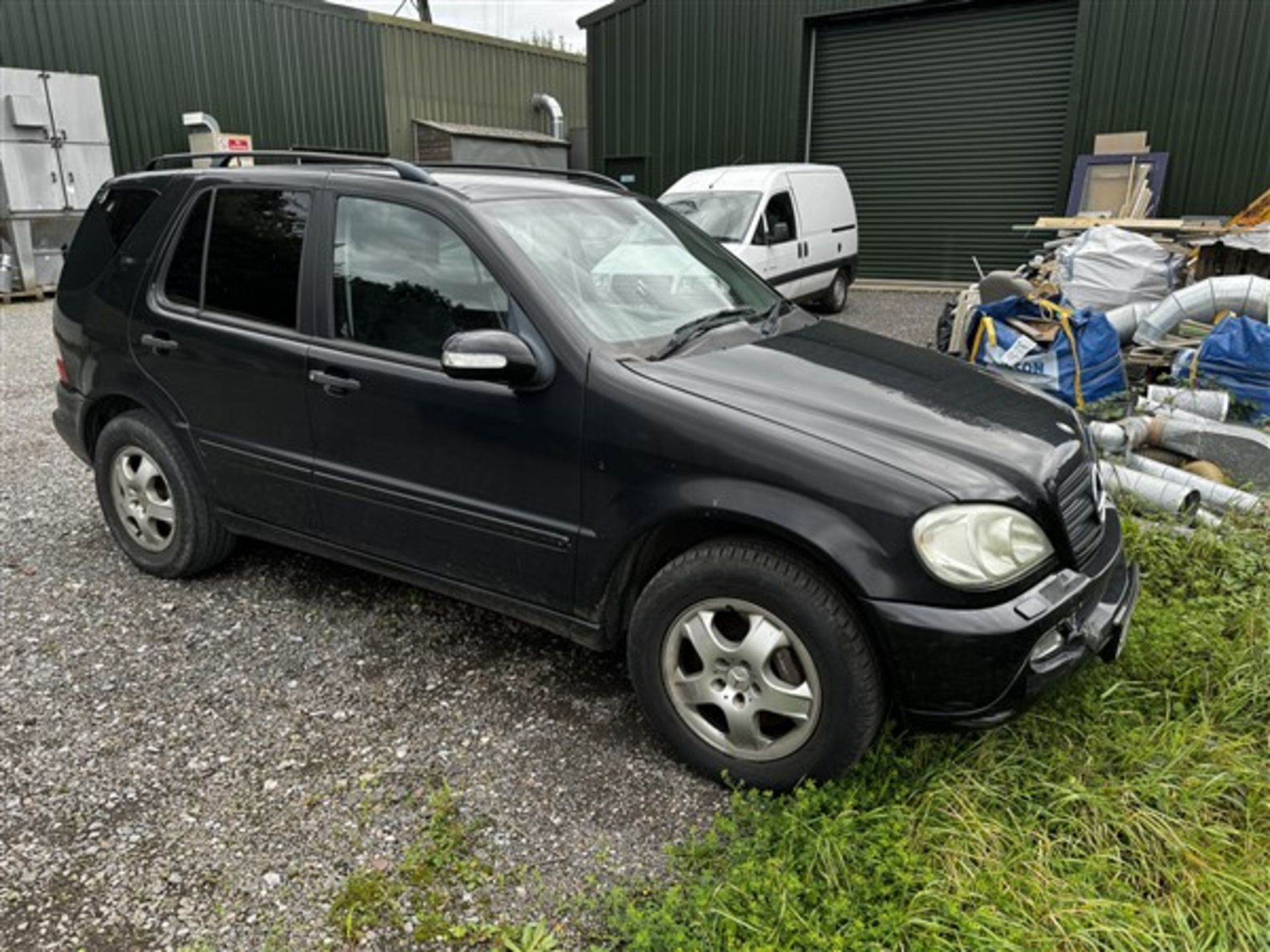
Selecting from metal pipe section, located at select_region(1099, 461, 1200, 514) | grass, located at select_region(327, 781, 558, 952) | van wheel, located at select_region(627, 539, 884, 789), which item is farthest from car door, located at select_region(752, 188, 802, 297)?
grass, located at select_region(327, 781, 558, 952)

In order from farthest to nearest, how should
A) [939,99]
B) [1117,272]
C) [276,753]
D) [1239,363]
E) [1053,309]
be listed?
[939,99]
[1117,272]
[1053,309]
[1239,363]
[276,753]

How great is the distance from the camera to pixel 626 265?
3.24 meters

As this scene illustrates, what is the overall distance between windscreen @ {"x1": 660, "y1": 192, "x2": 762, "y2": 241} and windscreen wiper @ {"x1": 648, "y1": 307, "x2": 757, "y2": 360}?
6.84 metres

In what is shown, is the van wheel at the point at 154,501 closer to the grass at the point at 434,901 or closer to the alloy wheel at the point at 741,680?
the grass at the point at 434,901

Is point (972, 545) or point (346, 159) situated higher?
point (346, 159)

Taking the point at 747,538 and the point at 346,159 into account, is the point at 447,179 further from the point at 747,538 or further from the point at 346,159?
the point at 747,538

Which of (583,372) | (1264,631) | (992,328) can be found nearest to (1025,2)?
(992,328)

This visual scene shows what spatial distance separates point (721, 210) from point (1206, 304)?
5.37 meters

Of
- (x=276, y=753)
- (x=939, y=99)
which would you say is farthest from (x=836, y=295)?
(x=276, y=753)

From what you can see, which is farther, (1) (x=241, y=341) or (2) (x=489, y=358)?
(1) (x=241, y=341)

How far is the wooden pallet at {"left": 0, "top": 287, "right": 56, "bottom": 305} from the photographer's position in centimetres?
1228

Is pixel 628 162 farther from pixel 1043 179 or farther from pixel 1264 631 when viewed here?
pixel 1264 631

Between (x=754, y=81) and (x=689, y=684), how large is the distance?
47.8 ft

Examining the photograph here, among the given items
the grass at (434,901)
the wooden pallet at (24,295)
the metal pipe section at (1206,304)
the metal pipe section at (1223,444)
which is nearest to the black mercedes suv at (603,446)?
the grass at (434,901)
